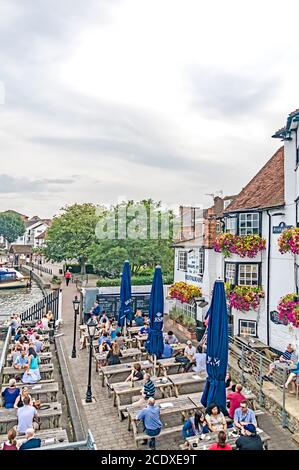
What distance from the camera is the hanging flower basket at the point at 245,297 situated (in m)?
17.3

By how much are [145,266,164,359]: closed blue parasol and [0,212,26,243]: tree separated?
104 metres

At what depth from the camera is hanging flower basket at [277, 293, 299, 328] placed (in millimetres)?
13898

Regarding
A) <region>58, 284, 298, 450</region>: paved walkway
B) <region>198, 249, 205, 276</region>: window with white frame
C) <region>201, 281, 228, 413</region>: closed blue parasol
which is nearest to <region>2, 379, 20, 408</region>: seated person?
<region>58, 284, 298, 450</region>: paved walkway

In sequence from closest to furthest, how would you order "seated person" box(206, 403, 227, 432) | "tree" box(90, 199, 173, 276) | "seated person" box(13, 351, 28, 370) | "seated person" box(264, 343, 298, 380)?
"seated person" box(206, 403, 227, 432) → "seated person" box(264, 343, 298, 380) → "seated person" box(13, 351, 28, 370) → "tree" box(90, 199, 173, 276)

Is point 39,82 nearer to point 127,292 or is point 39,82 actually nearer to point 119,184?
point 127,292

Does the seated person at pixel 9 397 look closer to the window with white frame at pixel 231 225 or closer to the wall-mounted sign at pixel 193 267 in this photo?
the window with white frame at pixel 231 225

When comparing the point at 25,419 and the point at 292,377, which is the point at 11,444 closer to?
the point at 25,419

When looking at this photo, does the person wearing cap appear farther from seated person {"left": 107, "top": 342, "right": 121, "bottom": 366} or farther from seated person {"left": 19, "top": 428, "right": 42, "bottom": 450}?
seated person {"left": 107, "top": 342, "right": 121, "bottom": 366}

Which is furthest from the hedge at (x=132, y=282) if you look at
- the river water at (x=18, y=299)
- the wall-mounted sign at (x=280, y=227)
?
the wall-mounted sign at (x=280, y=227)

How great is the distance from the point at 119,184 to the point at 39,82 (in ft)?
55.2

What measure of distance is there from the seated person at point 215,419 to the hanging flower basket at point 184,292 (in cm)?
1320

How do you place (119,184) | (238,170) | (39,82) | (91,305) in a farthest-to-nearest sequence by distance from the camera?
(119,184) < (238,170) < (91,305) < (39,82)

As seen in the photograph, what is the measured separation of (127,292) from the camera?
681 inches
